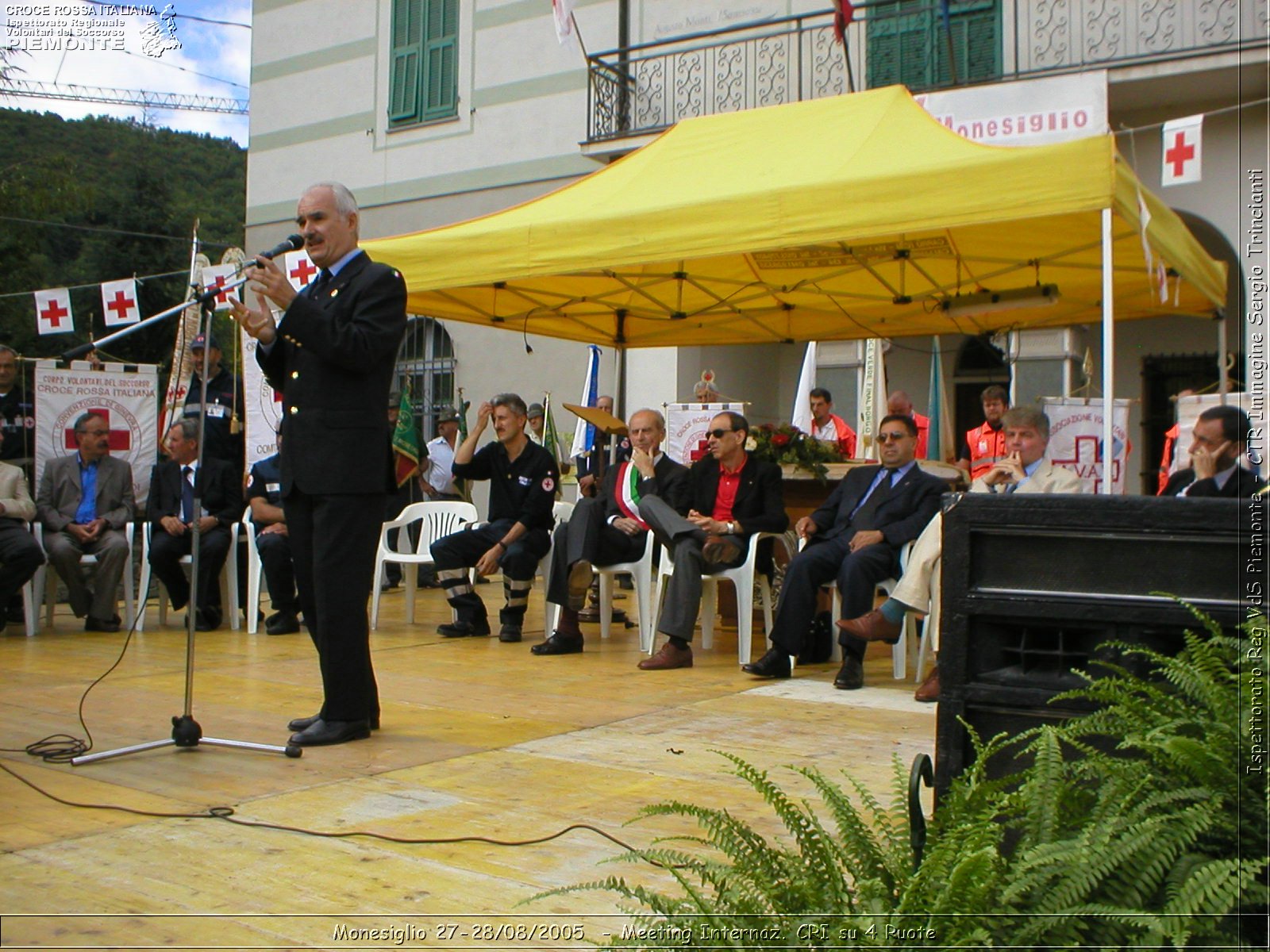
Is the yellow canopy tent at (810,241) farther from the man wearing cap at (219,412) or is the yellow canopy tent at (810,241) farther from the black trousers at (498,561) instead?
the man wearing cap at (219,412)

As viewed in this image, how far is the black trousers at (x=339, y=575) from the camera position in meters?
4.15

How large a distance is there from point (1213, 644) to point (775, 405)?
1294cm

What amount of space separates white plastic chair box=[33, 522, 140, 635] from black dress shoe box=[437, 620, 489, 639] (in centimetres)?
215

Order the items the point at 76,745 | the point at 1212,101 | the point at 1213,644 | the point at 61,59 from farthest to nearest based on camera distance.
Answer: the point at 1212,101 < the point at 61,59 < the point at 76,745 < the point at 1213,644

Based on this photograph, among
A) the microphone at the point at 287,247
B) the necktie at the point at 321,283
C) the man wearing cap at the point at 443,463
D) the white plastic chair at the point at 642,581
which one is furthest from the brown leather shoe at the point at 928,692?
the man wearing cap at the point at 443,463

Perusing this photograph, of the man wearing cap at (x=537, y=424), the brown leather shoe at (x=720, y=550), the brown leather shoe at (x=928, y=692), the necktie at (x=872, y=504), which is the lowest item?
the brown leather shoe at (x=928, y=692)

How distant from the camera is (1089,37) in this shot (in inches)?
424

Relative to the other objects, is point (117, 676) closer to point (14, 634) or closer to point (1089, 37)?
point (14, 634)

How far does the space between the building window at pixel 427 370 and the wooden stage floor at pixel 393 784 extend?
841cm

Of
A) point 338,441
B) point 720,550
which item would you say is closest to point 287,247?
point 338,441

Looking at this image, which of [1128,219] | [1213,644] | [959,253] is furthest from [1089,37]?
[1213,644]

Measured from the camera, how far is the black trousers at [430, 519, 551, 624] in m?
7.37

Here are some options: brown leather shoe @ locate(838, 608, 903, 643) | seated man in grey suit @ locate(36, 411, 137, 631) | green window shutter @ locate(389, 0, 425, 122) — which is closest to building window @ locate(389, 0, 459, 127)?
green window shutter @ locate(389, 0, 425, 122)

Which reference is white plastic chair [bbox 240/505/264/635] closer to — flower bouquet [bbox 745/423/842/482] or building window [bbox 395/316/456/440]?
flower bouquet [bbox 745/423/842/482]
